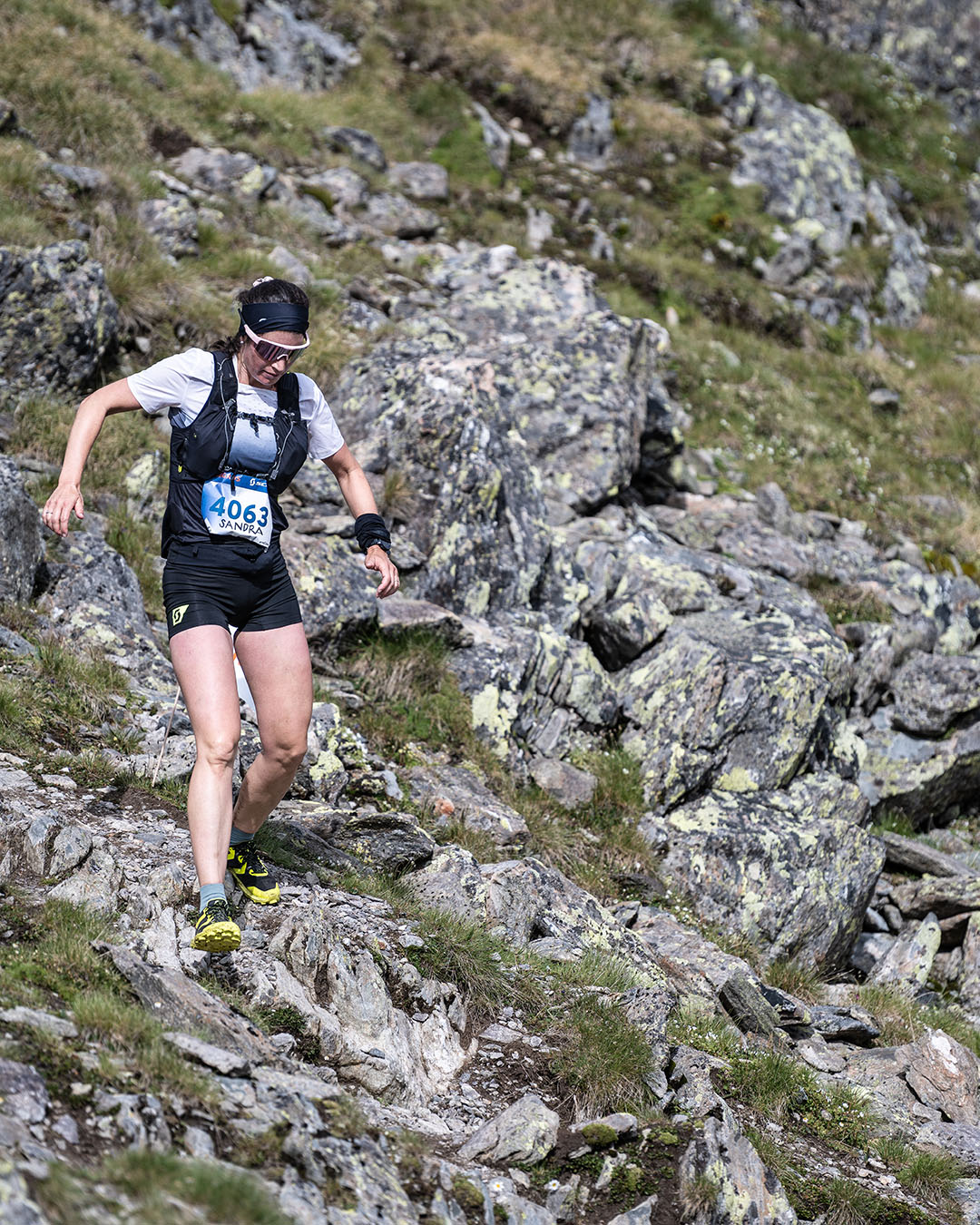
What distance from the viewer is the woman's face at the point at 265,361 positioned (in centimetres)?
444

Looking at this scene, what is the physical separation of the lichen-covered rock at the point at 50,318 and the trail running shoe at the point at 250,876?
596cm

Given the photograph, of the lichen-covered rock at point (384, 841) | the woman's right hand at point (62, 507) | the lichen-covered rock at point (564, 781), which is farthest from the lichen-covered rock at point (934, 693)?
the woman's right hand at point (62, 507)

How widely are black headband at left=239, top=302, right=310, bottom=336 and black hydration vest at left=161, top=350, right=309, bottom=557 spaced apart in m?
0.25

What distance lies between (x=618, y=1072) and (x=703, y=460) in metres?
10.4

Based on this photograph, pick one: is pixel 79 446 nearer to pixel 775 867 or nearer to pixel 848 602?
pixel 775 867

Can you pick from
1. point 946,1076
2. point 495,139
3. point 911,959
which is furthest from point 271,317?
point 495,139

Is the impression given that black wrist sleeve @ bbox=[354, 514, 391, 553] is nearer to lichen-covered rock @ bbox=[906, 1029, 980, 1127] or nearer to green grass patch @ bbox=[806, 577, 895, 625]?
lichen-covered rock @ bbox=[906, 1029, 980, 1127]

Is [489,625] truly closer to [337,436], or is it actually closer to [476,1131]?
[337,436]

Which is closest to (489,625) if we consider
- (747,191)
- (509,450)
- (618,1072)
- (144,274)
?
(509,450)

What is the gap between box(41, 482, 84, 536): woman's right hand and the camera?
4074mm

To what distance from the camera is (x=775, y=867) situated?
27.0ft

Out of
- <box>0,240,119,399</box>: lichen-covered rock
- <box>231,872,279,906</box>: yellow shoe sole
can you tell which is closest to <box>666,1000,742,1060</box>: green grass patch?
<box>231,872,279,906</box>: yellow shoe sole

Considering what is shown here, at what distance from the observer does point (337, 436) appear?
5.02 m

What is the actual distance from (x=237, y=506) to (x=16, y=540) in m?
3.28
